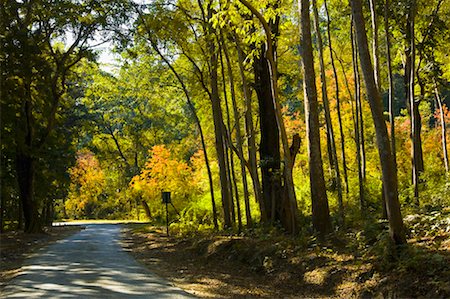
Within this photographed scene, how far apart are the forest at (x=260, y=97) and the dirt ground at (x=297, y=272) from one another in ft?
2.40

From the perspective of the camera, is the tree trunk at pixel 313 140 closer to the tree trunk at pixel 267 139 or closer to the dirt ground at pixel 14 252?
the tree trunk at pixel 267 139

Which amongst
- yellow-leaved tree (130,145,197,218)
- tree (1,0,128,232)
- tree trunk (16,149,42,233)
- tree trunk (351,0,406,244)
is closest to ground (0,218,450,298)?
tree trunk (351,0,406,244)

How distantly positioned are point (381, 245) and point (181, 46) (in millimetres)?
13791

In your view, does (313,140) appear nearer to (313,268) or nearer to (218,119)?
(313,268)

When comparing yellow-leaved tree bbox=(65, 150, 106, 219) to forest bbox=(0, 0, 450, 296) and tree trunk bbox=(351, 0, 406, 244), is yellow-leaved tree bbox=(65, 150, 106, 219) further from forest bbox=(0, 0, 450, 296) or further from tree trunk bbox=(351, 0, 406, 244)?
tree trunk bbox=(351, 0, 406, 244)

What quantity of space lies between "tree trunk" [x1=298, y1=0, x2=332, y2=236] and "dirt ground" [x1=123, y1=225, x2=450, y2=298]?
30.8 inches

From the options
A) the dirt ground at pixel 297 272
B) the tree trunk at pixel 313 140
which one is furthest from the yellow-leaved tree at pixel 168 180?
the tree trunk at pixel 313 140

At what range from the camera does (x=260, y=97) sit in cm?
1669

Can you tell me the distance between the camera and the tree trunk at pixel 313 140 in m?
10.3

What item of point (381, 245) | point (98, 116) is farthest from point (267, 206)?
point (98, 116)

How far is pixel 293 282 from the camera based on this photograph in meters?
8.66

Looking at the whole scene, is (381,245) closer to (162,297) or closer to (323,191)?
(323,191)

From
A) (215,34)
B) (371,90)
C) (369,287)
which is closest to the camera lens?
(369,287)

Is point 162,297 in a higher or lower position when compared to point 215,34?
lower
